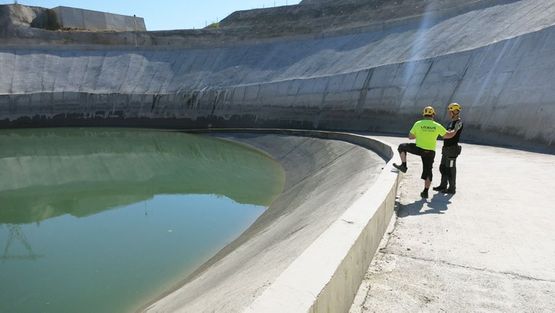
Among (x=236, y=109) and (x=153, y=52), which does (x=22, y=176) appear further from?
(x=153, y=52)

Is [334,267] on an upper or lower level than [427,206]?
upper

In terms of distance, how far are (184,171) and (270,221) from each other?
1083 cm

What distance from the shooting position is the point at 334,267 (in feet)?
11.1

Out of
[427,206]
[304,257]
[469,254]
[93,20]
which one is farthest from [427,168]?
[93,20]

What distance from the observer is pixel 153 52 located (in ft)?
140

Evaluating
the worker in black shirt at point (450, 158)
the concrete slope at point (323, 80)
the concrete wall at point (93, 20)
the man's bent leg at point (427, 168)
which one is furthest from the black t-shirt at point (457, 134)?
the concrete wall at point (93, 20)

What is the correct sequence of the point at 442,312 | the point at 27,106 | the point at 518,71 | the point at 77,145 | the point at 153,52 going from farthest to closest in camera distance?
1. the point at 153,52
2. the point at 27,106
3. the point at 77,145
4. the point at 518,71
5. the point at 442,312

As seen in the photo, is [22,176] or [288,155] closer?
[22,176]

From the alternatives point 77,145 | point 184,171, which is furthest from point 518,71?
point 77,145

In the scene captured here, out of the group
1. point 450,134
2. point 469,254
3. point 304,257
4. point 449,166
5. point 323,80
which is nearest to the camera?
point 304,257

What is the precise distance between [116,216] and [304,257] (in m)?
11.8

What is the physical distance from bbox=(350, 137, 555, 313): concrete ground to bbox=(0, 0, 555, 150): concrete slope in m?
7.99

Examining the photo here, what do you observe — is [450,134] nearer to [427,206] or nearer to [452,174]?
[452,174]

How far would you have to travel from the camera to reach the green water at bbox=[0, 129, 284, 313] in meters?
8.65
